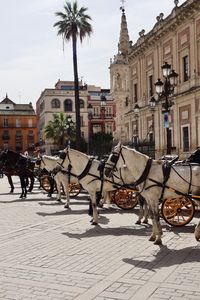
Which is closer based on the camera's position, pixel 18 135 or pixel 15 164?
pixel 15 164

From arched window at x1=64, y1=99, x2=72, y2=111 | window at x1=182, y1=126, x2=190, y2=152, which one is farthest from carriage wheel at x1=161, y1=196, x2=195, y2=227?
arched window at x1=64, y1=99, x2=72, y2=111

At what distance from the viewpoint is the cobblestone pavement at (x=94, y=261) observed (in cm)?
553

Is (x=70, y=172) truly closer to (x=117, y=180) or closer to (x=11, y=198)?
(x=117, y=180)

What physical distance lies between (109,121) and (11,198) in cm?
6439

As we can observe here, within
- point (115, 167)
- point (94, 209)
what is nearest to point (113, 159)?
point (115, 167)

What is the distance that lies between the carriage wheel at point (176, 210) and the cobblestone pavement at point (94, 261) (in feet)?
0.63

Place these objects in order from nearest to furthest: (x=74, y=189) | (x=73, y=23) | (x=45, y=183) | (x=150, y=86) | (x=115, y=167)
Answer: (x=115, y=167)
(x=74, y=189)
(x=45, y=183)
(x=73, y=23)
(x=150, y=86)

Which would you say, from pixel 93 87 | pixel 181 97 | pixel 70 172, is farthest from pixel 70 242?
pixel 93 87

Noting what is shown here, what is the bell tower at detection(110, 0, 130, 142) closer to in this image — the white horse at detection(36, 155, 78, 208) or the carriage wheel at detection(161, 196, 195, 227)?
the white horse at detection(36, 155, 78, 208)

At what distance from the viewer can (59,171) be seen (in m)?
14.6

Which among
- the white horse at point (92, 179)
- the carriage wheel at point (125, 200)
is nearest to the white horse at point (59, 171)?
the white horse at point (92, 179)

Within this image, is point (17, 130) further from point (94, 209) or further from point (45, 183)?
point (94, 209)

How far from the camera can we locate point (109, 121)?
8131cm

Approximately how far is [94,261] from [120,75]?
5187 cm
